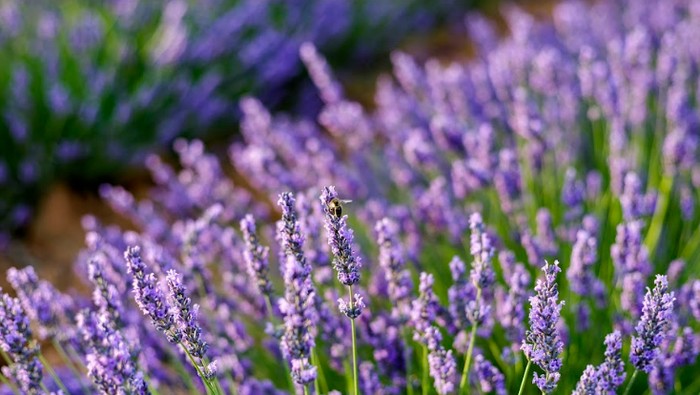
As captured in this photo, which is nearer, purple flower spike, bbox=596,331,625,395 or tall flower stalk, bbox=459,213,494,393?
purple flower spike, bbox=596,331,625,395

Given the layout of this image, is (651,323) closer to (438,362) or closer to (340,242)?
(438,362)

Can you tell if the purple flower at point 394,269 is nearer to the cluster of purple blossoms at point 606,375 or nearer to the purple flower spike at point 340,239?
the purple flower spike at point 340,239

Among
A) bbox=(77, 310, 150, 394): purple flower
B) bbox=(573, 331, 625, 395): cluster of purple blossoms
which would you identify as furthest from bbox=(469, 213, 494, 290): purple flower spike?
bbox=(77, 310, 150, 394): purple flower

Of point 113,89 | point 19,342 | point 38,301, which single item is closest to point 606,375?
point 19,342

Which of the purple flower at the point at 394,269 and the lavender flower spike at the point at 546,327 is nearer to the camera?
the lavender flower spike at the point at 546,327

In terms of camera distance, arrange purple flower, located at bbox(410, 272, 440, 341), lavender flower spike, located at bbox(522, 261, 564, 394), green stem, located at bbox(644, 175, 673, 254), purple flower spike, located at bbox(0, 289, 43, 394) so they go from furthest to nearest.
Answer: green stem, located at bbox(644, 175, 673, 254) < purple flower, located at bbox(410, 272, 440, 341) < purple flower spike, located at bbox(0, 289, 43, 394) < lavender flower spike, located at bbox(522, 261, 564, 394)

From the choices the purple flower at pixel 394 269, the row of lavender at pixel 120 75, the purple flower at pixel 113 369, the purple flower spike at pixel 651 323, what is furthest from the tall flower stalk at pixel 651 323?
the row of lavender at pixel 120 75

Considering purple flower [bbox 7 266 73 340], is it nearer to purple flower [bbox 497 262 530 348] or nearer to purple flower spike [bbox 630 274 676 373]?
purple flower [bbox 497 262 530 348]

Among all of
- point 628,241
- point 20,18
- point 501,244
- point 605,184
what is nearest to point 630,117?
point 605,184
